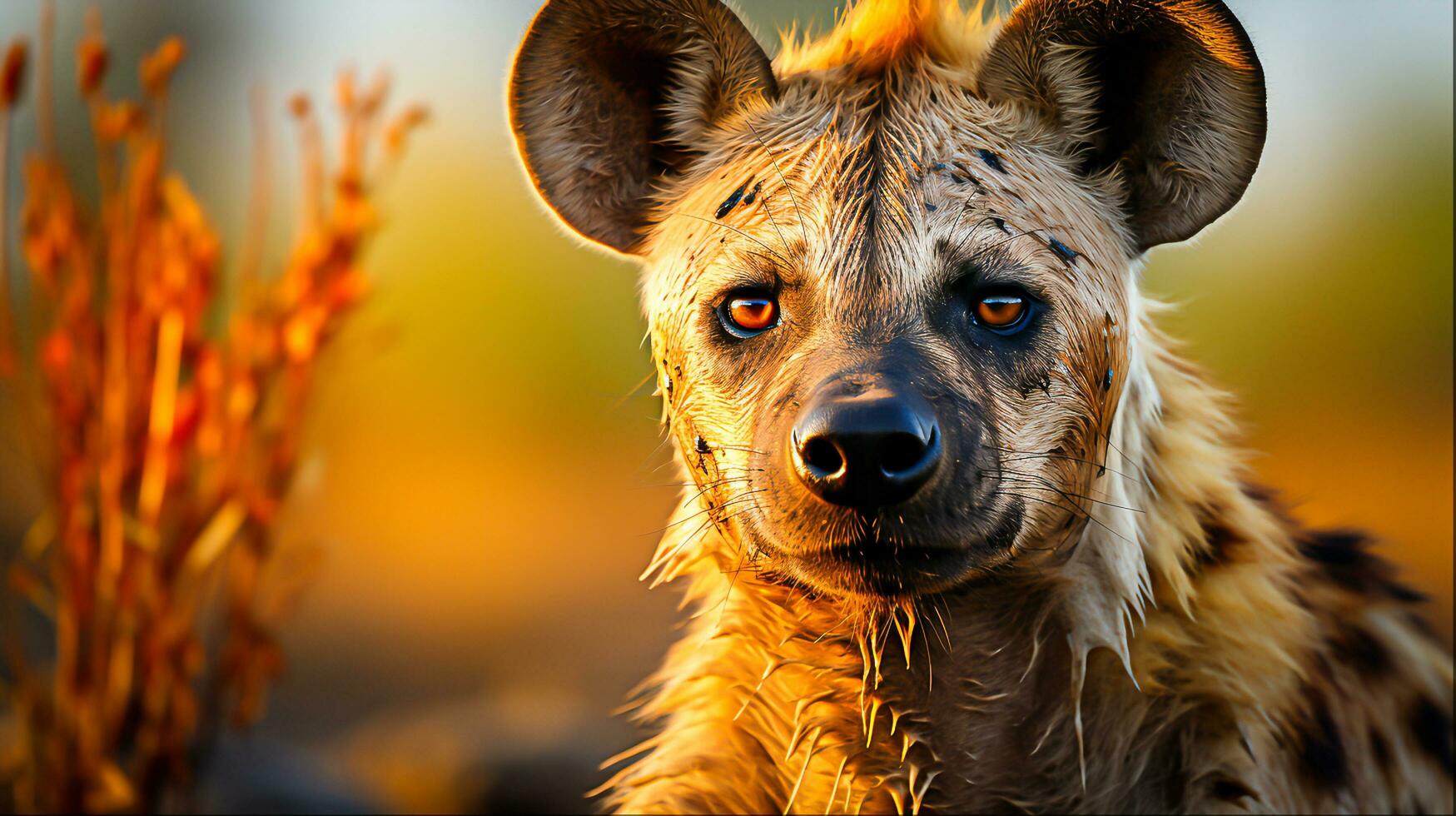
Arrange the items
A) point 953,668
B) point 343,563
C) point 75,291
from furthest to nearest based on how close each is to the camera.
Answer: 1. point 343,563
2. point 75,291
3. point 953,668

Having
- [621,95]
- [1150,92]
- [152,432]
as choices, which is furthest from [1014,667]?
[152,432]

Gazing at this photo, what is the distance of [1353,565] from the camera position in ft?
Result: 6.59

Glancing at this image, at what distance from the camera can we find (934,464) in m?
1.34

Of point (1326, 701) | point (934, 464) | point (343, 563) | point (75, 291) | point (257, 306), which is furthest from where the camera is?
point (343, 563)

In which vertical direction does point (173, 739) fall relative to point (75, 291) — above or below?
below

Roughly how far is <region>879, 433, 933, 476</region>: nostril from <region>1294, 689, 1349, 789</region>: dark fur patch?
82 cm

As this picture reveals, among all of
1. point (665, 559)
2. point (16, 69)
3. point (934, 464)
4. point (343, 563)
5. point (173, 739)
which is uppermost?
point (16, 69)

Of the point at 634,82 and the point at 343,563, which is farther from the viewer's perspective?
the point at 343,563

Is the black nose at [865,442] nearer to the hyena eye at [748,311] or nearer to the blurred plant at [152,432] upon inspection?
the hyena eye at [748,311]

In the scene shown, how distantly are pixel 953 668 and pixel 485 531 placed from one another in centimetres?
403

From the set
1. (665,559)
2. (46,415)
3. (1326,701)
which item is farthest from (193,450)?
(1326,701)

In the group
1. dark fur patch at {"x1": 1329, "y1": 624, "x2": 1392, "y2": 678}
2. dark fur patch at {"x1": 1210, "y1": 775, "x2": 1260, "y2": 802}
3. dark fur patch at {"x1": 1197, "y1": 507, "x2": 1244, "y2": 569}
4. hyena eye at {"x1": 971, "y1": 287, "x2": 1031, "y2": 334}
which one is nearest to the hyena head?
hyena eye at {"x1": 971, "y1": 287, "x2": 1031, "y2": 334}

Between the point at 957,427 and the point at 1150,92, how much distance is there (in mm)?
641

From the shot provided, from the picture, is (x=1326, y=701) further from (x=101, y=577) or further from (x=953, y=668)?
(x=101, y=577)
